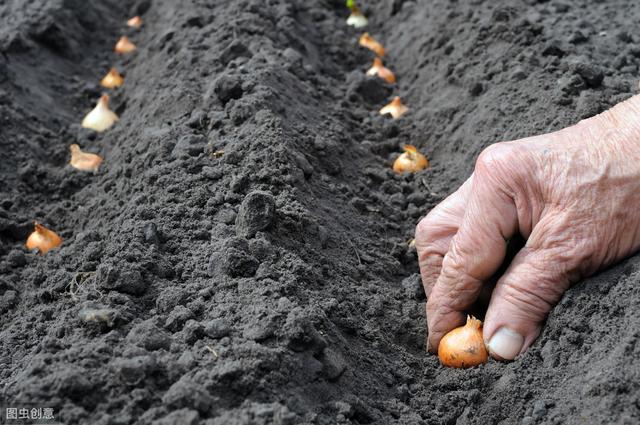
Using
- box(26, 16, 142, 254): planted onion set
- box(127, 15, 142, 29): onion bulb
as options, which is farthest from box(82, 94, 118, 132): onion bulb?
box(127, 15, 142, 29): onion bulb

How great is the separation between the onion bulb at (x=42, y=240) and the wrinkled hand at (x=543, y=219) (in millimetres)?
2076

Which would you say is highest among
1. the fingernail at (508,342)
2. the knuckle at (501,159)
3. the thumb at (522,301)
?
the knuckle at (501,159)

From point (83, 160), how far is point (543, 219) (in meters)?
2.89

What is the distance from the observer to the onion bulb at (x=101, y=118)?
4973mm

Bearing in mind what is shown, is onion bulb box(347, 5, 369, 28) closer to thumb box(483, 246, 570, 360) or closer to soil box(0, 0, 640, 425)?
soil box(0, 0, 640, 425)

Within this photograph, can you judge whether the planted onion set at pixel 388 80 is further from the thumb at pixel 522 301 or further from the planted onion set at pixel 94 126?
the planted onion set at pixel 94 126

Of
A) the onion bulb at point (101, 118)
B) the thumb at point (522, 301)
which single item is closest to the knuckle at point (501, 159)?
the thumb at point (522, 301)

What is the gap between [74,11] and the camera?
6.37 meters

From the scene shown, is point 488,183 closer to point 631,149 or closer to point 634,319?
point 631,149

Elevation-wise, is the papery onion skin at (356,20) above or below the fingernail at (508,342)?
below

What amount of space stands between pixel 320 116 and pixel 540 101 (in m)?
1.26

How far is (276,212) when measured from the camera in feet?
10.1

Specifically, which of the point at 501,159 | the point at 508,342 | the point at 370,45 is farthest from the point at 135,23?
the point at 508,342

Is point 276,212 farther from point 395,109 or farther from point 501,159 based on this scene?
point 395,109
